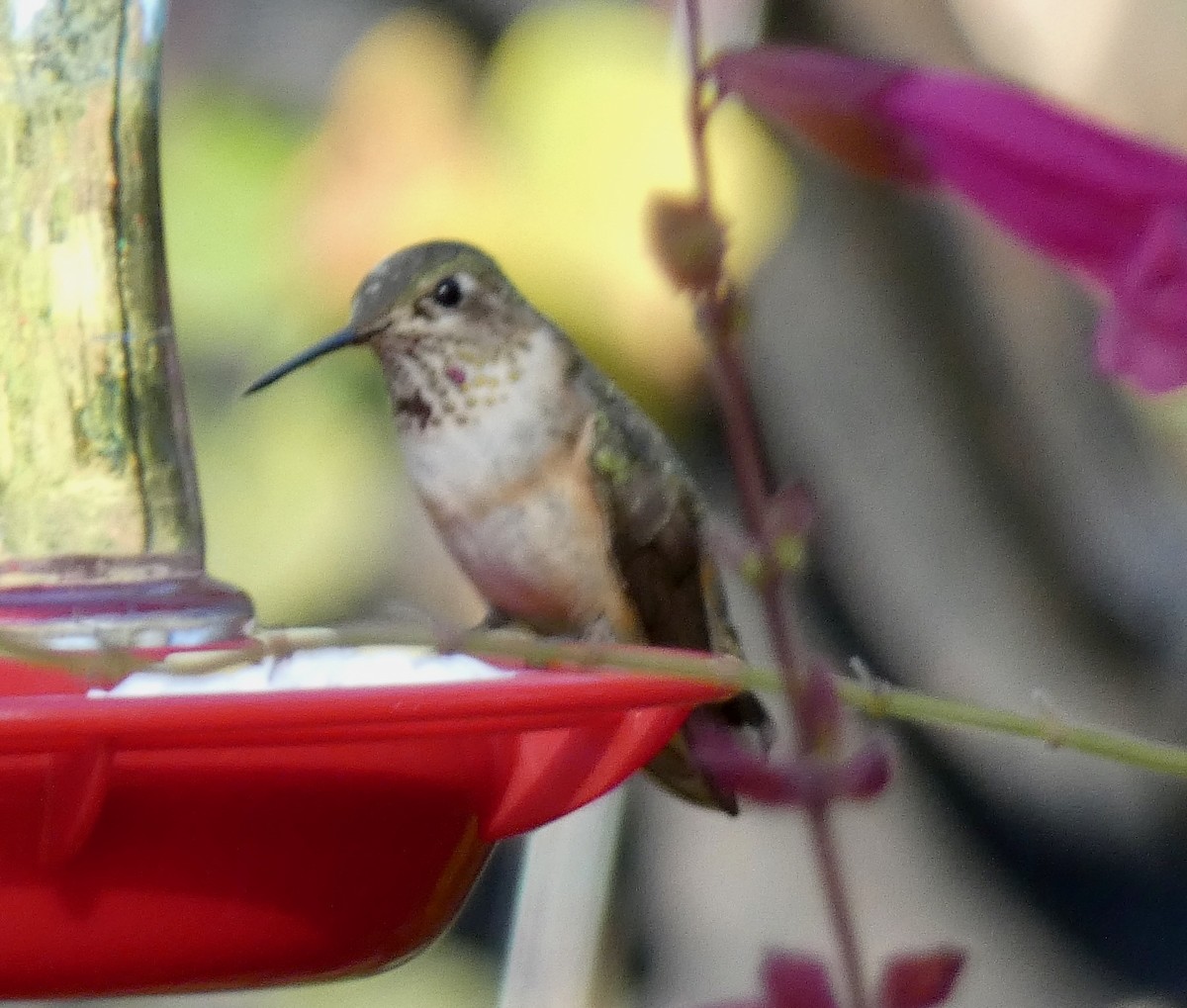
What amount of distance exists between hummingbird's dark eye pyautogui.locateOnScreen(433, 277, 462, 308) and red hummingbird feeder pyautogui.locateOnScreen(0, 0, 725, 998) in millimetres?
333

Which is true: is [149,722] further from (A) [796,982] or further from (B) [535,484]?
(B) [535,484]

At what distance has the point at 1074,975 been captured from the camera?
1.69 m

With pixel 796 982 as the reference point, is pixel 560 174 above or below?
above

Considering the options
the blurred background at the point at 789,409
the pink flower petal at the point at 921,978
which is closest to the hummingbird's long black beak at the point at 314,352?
the blurred background at the point at 789,409

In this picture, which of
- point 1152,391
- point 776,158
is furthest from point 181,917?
point 776,158

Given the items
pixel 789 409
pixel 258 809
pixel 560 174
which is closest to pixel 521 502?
pixel 560 174

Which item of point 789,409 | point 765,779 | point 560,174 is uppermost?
point 560,174

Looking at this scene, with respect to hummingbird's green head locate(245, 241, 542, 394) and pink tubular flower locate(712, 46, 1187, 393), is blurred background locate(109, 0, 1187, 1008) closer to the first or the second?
hummingbird's green head locate(245, 241, 542, 394)

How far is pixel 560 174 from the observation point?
1506 mm

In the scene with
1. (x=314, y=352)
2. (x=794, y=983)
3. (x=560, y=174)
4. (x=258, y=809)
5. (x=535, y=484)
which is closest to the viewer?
(x=794, y=983)

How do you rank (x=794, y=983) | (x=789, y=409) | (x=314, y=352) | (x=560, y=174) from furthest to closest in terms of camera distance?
(x=789, y=409) → (x=560, y=174) → (x=314, y=352) → (x=794, y=983)

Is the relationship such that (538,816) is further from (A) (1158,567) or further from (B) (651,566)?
(A) (1158,567)

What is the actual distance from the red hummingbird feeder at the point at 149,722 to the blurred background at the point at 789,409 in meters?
0.52

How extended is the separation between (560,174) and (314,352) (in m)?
0.39
